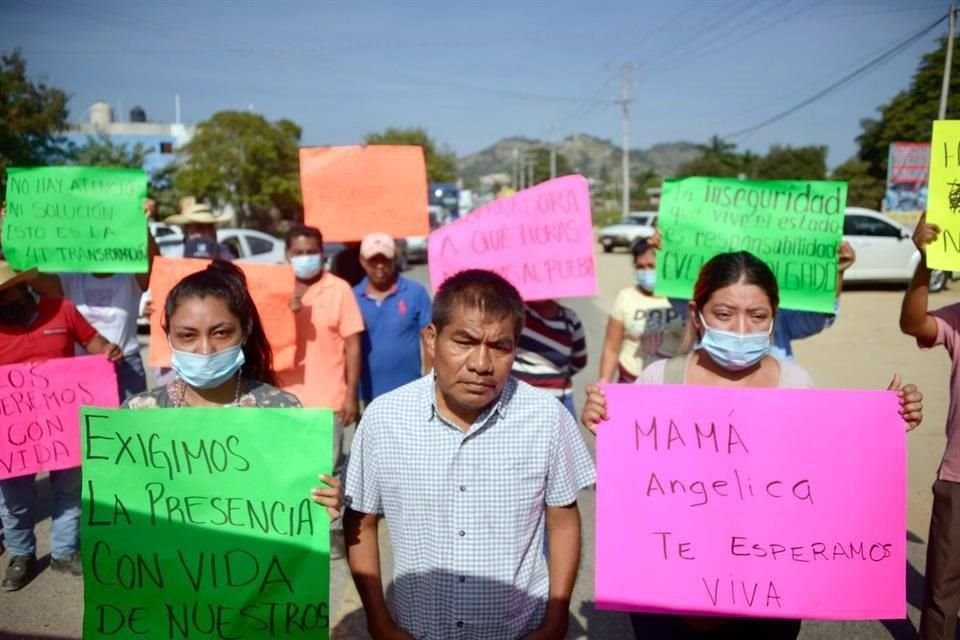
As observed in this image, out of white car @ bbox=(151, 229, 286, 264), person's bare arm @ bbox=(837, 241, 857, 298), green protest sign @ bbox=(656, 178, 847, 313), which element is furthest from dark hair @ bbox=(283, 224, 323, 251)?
white car @ bbox=(151, 229, 286, 264)

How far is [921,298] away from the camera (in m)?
2.47

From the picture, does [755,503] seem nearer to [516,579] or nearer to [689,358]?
[689,358]

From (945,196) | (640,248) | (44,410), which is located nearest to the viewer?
(945,196)

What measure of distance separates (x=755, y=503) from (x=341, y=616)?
2.19 metres

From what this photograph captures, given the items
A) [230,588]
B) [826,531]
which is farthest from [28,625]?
[826,531]

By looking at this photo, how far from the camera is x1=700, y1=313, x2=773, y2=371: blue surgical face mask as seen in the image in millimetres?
2209

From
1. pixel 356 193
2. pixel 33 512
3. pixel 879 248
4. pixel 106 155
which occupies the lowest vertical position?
pixel 33 512

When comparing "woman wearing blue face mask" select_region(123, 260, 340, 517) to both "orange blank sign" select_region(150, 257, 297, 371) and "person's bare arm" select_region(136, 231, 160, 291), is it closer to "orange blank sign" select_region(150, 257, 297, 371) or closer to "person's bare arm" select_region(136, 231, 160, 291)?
"orange blank sign" select_region(150, 257, 297, 371)

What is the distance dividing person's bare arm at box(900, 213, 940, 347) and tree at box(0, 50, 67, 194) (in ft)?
72.3

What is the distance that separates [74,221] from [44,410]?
1139mm

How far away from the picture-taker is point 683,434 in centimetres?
202

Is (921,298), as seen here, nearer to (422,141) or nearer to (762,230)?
(762,230)

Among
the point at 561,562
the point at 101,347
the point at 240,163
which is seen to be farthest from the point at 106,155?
the point at 561,562

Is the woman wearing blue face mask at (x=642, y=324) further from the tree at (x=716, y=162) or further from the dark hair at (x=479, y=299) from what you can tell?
the tree at (x=716, y=162)
